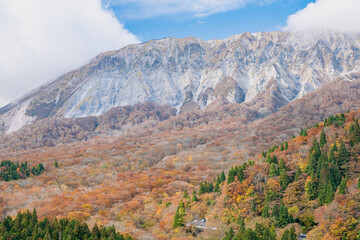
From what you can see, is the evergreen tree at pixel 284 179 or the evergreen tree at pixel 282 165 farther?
the evergreen tree at pixel 282 165

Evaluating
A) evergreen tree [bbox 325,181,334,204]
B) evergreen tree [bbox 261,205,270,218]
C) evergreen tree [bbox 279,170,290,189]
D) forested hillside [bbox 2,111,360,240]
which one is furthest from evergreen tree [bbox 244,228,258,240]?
evergreen tree [bbox 279,170,290,189]

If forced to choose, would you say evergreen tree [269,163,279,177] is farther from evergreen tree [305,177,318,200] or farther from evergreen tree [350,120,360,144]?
evergreen tree [350,120,360,144]

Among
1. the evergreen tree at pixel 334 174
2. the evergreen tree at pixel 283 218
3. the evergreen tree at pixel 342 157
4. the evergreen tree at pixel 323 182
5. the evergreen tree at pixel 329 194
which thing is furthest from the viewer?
the evergreen tree at pixel 342 157

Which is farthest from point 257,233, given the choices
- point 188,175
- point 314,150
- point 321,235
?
point 188,175

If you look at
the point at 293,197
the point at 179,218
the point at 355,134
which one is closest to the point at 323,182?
the point at 293,197

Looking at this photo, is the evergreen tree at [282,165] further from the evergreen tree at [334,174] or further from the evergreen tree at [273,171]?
the evergreen tree at [334,174]

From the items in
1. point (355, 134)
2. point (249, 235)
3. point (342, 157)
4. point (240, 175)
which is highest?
point (355, 134)

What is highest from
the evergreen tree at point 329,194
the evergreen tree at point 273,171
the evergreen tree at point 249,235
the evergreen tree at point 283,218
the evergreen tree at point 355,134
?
the evergreen tree at point 355,134

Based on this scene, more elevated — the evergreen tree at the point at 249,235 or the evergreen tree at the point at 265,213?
the evergreen tree at the point at 249,235

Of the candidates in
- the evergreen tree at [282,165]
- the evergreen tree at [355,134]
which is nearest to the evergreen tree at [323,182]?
the evergreen tree at [282,165]

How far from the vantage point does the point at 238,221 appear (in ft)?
250

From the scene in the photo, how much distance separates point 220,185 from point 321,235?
4198 centimetres

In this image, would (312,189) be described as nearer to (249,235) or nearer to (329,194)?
(329,194)

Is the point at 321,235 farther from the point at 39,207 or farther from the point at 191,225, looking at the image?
the point at 39,207
